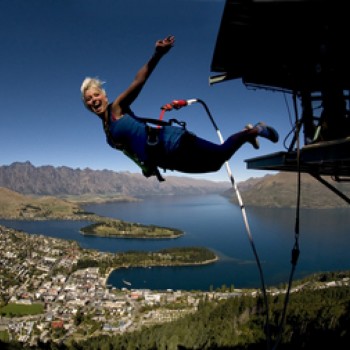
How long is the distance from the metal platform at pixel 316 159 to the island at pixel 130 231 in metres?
76.7

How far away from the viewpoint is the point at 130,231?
8656 cm

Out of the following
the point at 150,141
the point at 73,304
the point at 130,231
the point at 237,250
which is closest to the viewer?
the point at 150,141

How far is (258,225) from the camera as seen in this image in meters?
89.1

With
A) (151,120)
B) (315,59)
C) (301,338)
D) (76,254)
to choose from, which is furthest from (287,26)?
(76,254)

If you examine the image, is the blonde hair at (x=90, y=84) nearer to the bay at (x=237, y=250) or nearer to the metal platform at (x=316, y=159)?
the metal platform at (x=316, y=159)

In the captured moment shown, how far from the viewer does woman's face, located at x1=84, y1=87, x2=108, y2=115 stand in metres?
1.92

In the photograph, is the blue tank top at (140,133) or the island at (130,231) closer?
the blue tank top at (140,133)

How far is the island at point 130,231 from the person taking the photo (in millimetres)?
80688

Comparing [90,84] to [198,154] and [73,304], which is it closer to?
[198,154]

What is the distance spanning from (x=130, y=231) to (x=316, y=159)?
8668 cm

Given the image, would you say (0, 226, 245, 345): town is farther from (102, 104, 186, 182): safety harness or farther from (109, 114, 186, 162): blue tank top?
(109, 114, 186, 162): blue tank top

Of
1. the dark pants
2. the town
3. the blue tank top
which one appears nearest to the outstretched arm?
the blue tank top

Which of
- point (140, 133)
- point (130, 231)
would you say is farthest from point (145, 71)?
point (130, 231)

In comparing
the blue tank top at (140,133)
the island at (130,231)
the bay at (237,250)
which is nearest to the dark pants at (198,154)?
the blue tank top at (140,133)
